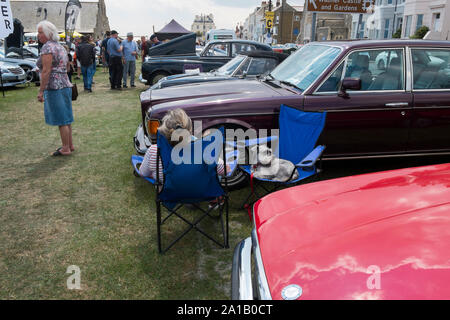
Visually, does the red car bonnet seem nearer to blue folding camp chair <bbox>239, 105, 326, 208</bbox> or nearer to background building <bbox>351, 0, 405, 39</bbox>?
blue folding camp chair <bbox>239, 105, 326, 208</bbox>

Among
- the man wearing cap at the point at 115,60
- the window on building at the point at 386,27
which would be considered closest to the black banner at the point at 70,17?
the man wearing cap at the point at 115,60

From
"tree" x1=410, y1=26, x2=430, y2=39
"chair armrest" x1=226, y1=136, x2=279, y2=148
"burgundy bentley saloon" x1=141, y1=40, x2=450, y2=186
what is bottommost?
"chair armrest" x1=226, y1=136, x2=279, y2=148

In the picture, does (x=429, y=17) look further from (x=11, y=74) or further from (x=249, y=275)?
(x=249, y=275)

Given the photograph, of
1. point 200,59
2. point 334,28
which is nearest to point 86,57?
point 200,59

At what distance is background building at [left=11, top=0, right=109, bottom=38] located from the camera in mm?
69625

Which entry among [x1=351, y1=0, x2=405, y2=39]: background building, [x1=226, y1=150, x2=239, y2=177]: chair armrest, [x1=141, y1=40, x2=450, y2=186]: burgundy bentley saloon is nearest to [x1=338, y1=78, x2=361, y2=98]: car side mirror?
[x1=141, y1=40, x2=450, y2=186]: burgundy bentley saloon

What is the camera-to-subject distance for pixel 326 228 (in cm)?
186

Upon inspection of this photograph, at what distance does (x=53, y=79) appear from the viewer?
527 centimetres

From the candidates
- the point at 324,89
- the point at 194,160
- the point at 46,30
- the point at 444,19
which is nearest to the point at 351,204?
the point at 194,160

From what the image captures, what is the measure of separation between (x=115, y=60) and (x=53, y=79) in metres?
7.67

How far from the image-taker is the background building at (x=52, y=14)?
69.6m

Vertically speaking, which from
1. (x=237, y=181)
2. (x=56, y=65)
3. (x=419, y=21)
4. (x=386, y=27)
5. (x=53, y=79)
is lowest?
(x=237, y=181)
